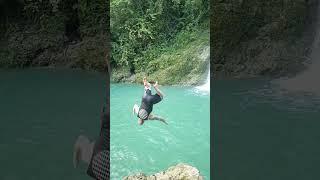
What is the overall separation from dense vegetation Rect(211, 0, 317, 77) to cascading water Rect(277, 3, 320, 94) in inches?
5.5

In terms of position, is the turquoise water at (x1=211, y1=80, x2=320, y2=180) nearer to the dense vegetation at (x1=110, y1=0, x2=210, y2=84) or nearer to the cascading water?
the cascading water

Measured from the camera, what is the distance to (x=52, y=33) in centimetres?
Answer: 848

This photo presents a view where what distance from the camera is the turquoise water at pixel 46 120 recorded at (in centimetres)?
430

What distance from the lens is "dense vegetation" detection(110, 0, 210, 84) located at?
8.95ft

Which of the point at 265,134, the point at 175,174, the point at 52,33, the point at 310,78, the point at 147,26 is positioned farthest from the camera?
the point at 52,33

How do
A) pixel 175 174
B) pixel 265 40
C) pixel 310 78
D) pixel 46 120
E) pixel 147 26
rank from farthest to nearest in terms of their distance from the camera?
pixel 265 40 → pixel 310 78 → pixel 46 120 → pixel 147 26 → pixel 175 174

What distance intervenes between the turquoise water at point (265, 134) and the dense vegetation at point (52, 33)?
6.91 ft

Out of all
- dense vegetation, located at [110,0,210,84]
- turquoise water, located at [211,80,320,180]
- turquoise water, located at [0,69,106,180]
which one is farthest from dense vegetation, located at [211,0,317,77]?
dense vegetation, located at [110,0,210,84]

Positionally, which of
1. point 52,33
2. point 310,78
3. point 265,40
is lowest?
point 310,78

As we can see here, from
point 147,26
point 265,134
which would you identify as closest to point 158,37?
point 147,26

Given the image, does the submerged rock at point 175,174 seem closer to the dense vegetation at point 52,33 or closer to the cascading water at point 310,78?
the cascading water at point 310,78

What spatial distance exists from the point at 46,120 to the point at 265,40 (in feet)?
13.0

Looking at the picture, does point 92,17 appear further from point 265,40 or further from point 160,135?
point 160,135

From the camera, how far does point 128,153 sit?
2.64 metres
